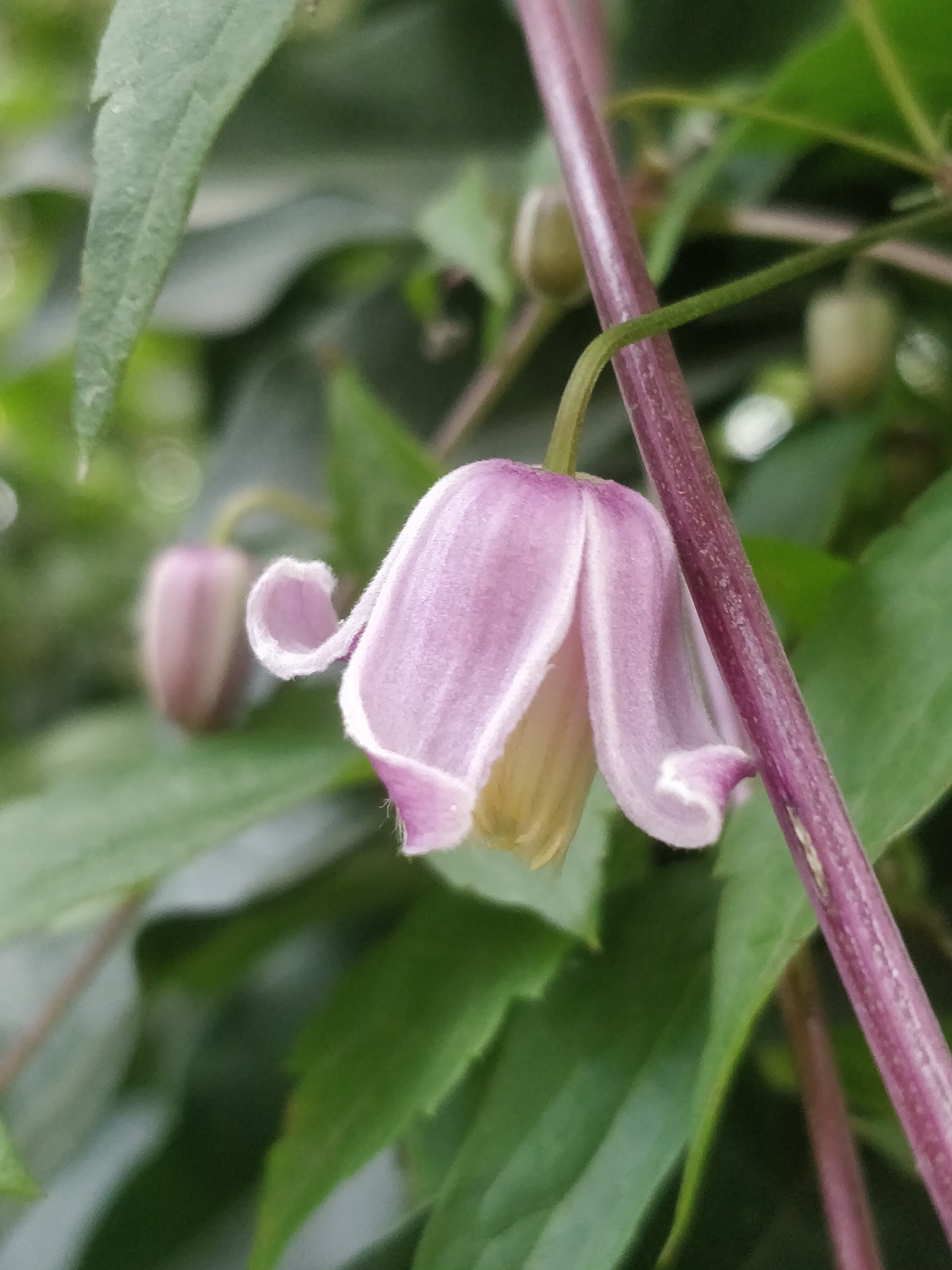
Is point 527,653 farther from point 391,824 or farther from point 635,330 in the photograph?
point 391,824

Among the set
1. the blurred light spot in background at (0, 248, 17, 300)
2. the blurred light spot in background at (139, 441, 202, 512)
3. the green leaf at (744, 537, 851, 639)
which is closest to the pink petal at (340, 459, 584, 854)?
the green leaf at (744, 537, 851, 639)

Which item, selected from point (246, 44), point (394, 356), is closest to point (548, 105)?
point (246, 44)

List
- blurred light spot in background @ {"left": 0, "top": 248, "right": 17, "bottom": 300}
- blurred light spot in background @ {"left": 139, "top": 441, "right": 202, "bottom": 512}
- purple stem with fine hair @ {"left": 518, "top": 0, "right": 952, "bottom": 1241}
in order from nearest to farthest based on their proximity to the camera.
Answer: purple stem with fine hair @ {"left": 518, "top": 0, "right": 952, "bottom": 1241} < blurred light spot in background @ {"left": 0, "top": 248, "right": 17, "bottom": 300} < blurred light spot in background @ {"left": 139, "top": 441, "right": 202, "bottom": 512}

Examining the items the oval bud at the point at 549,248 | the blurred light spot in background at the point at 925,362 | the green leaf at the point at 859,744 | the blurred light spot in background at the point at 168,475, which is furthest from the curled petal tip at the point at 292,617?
the blurred light spot in background at the point at 168,475

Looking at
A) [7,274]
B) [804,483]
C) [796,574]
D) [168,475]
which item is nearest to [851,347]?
[804,483]

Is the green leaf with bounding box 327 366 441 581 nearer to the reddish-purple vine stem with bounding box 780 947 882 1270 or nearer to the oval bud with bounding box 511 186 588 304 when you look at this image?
the oval bud with bounding box 511 186 588 304

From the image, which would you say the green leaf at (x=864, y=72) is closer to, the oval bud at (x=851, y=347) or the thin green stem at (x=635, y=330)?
the oval bud at (x=851, y=347)
